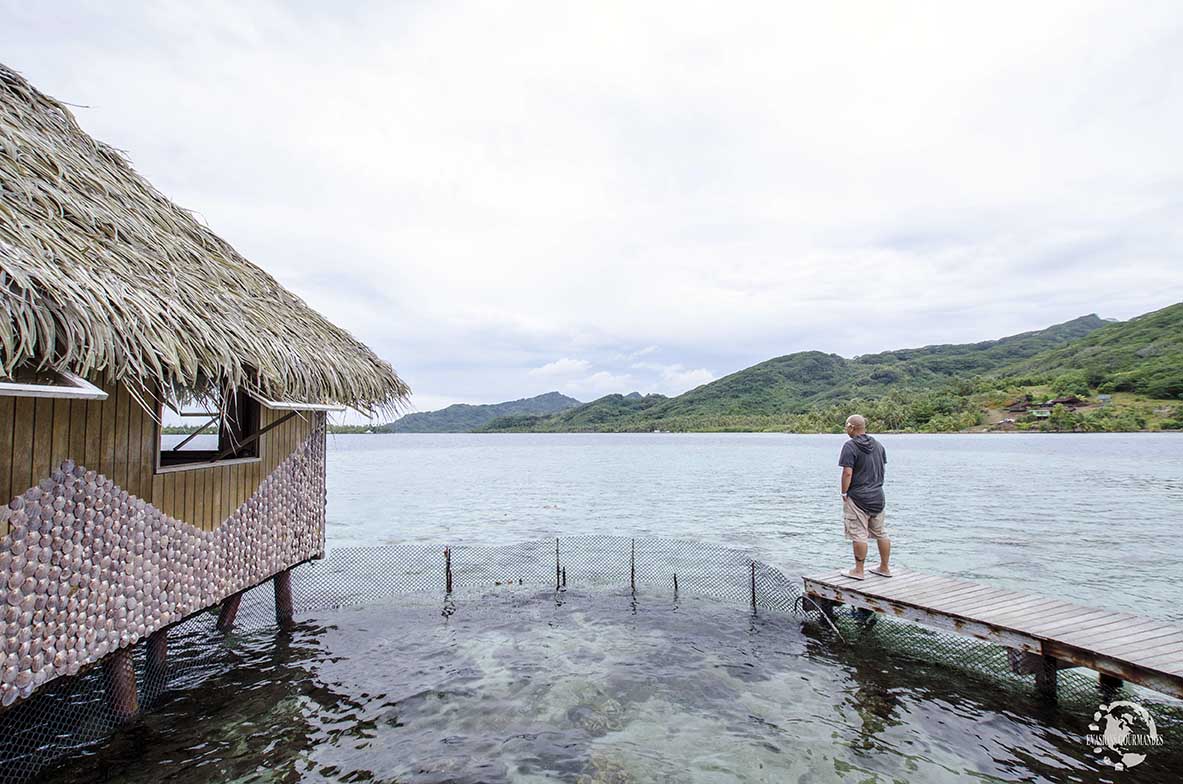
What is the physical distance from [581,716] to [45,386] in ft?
18.7

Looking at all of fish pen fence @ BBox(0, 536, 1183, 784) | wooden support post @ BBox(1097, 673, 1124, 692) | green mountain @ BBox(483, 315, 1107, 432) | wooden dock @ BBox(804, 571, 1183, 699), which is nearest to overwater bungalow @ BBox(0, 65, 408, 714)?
fish pen fence @ BBox(0, 536, 1183, 784)

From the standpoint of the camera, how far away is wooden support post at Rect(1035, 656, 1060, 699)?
6.77 m

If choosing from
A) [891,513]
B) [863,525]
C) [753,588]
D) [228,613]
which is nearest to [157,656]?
[228,613]

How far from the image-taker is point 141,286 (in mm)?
4914

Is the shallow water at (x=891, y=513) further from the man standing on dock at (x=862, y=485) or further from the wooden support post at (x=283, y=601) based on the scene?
the wooden support post at (x=283, y=601)

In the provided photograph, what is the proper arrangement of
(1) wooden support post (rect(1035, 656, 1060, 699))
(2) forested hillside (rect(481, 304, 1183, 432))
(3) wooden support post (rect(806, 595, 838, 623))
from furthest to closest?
(2) forested hillside (rect(481, 304, 1183, 432)) < (3) wooden support post (rect(806, 595, 838, 623)) < (1) wooden support post (rect(1035, 656, 1060, 699))

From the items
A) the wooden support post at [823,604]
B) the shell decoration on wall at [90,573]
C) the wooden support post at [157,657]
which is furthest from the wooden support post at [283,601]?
the wooden support post at [823,604]

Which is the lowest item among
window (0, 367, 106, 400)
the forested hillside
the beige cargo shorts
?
the beige cargo shorts

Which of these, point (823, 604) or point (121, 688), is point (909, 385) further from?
point (121, 688)

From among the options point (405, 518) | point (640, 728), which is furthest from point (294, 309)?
point (405, 518)

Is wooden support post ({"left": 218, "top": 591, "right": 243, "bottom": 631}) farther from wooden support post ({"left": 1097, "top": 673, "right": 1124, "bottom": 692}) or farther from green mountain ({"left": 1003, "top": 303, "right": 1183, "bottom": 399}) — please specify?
green mountain ({"left": 1003, "top": 303, "right": 1183, "bottom": 399})

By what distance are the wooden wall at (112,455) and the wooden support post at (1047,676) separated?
30.6 feet

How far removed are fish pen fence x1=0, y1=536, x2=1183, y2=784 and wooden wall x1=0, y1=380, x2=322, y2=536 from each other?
5.24ft

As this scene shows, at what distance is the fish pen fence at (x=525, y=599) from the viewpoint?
19.4ft
